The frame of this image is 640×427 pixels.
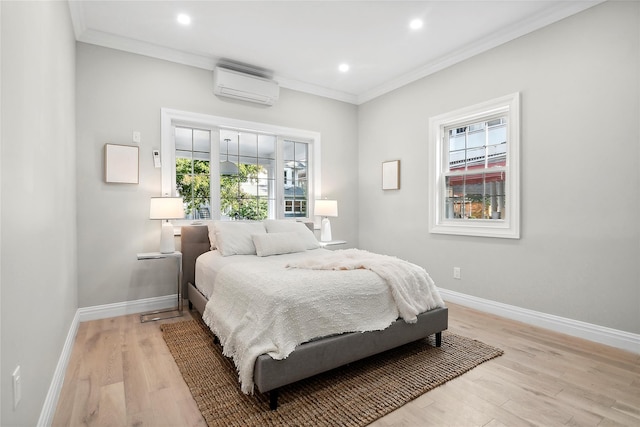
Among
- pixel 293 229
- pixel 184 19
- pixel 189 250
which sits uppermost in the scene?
pixel 184 19

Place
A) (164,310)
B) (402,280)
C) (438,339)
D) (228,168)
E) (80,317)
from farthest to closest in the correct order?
1. (228,168)
2. (164,310)
3. (80,317)
4. (438,339)
5. (402,280)

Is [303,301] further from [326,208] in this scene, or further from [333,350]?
[326,208]

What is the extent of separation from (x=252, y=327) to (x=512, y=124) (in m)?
3.11

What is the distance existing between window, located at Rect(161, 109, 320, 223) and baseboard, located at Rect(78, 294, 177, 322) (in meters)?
0.98

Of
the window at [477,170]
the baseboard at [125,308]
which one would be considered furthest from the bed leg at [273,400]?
the window at [477,170]

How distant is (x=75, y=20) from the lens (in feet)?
9.75

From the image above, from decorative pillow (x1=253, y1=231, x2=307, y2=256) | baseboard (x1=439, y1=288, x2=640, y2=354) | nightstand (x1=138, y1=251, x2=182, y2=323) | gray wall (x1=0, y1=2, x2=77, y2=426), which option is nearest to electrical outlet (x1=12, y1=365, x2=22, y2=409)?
gray wall (x1=0, y1=2, x2=77, y2=426)

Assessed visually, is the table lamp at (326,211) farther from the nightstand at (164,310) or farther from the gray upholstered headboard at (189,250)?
the nightstand at (164,310)

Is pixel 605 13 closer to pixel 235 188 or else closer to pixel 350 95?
pixel 350 95

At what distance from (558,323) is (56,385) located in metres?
3.83

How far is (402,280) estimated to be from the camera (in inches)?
95.6

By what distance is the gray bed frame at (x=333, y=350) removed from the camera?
5.80 feet

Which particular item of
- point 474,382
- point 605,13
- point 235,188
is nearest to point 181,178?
point 235,188

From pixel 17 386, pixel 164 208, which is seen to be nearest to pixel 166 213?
pixel 164 208
